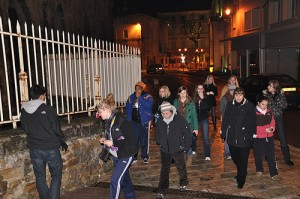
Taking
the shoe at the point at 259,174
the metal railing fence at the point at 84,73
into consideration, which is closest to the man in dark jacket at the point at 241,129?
the shoe at the point at 259,174

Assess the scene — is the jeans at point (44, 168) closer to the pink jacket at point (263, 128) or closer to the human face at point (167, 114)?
the human face at point (167, 114)

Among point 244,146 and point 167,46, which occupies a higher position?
point 167,46

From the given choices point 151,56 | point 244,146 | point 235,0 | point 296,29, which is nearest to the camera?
point 244,146

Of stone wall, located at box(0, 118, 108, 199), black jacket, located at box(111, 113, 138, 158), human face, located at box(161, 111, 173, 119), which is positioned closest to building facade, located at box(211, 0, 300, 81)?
human face, located at box(161, 111, 173, 119)

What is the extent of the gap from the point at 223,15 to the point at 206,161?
32.8m

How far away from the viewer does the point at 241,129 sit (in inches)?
225

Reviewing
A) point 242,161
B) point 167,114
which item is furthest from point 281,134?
point 167,114

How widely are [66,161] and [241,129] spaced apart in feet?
10.4

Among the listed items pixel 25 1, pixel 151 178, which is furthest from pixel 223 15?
pixel 151 178

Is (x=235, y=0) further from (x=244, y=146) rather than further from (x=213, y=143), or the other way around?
(x=244, y=146)

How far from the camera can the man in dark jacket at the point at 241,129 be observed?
18.7 ft

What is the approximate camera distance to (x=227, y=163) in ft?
23.8

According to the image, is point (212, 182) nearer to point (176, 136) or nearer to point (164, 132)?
point (176, 136)

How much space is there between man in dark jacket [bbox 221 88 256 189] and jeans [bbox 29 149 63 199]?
3.02 meters
